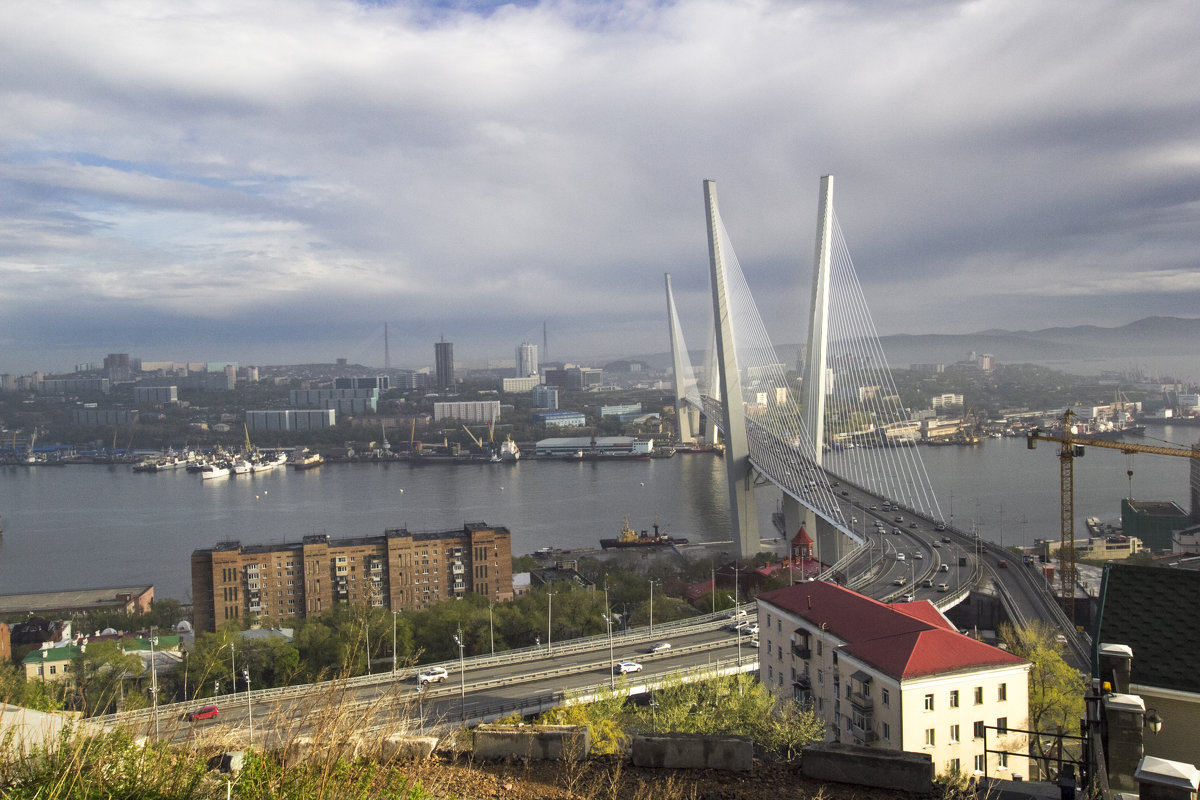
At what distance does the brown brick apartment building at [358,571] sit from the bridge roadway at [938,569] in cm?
287

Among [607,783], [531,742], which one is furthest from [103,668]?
[607,783]

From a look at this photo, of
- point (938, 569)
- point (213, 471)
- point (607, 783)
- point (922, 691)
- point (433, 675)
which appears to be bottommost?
point (213, 471)

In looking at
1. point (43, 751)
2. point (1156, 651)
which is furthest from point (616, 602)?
point (43, 751)

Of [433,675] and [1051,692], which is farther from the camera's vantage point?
[433,675]

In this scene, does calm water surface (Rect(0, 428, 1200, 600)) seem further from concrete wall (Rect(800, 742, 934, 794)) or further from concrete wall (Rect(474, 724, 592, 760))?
concrete wall (Rect(800, 742, 934, 794))

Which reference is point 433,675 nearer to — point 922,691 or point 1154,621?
point 922,691

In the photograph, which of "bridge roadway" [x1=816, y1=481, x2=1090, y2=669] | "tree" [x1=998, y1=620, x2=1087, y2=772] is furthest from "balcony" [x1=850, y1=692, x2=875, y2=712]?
"bridge roadway" [x1=816, y1=481, x2=1090, y2=669]

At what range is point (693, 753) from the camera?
3.31 feet

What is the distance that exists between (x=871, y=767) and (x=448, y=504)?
11.1 m

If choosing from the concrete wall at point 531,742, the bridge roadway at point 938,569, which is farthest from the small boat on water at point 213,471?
the concrete wall at point 531,742

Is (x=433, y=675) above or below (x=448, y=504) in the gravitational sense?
above

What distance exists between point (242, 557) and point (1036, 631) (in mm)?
5349

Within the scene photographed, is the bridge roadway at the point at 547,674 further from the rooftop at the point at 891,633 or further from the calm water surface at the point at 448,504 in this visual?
the calm water surface at the point at 448,504

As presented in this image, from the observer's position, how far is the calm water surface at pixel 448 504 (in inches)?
→ 341
